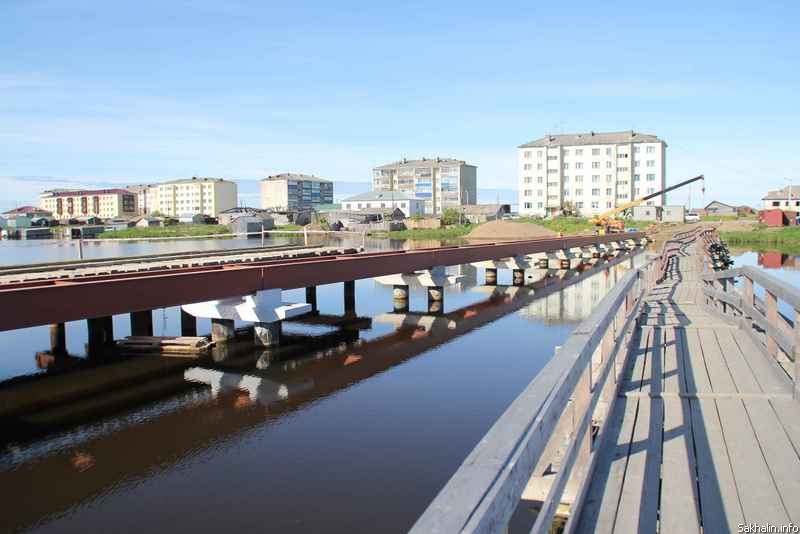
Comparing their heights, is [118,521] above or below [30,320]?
below

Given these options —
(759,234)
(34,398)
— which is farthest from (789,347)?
(759,234)

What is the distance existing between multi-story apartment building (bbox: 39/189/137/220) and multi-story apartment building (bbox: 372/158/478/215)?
244 feet

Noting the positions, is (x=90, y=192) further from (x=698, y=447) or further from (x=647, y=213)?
(x=698, y=447)

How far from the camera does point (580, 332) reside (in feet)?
13.6

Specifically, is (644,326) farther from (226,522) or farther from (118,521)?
(118,521)

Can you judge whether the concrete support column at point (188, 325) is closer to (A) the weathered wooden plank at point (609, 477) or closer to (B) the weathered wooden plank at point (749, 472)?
(A) the weathered wooden plank at point (609, 477)

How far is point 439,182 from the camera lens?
137750 millimetres

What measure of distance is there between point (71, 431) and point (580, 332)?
7166 millimetres

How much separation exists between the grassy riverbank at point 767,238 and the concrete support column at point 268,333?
193ft

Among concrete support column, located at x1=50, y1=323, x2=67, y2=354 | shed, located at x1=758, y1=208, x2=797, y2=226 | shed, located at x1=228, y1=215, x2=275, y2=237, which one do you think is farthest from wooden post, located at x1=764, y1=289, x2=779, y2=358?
shed, located at x1=228, y1=215, x2=275, y2=237

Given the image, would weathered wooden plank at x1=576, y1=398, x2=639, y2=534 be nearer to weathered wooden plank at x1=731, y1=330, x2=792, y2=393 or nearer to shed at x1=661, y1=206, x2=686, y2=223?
weathered wooden plank at x1=731, y1=330, x2=792, y2=393

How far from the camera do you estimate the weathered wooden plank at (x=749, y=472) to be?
3.58 metres

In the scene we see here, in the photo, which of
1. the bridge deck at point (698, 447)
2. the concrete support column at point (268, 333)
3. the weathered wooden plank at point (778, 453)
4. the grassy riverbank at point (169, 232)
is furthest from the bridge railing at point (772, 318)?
the grassy riverbank at point (169, 232)

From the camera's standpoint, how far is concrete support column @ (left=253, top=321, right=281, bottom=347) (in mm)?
13750
